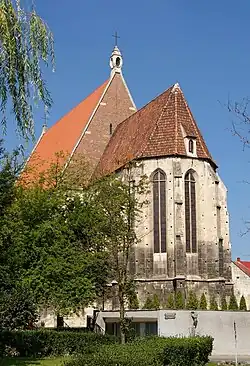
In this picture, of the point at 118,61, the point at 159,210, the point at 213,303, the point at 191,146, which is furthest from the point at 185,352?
the point at 118,61

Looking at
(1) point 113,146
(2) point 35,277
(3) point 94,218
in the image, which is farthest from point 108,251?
(1) point 113,146

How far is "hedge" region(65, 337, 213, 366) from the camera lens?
12812 mm

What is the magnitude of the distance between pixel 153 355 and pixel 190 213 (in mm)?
22126

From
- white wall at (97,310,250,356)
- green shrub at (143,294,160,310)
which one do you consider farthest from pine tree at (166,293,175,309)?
white wall at (97,310,250,356)

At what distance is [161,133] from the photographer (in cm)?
3709

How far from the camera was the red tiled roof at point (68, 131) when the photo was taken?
45.3 m

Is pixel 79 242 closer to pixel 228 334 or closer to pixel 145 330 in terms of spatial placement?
pixel 145 330

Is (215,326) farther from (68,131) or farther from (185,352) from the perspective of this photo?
(68,131)

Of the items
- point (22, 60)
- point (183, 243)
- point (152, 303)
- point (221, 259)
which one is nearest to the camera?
point (22, 60)

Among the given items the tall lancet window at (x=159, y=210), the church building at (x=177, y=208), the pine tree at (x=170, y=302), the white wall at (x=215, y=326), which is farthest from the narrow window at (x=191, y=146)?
the white wall at (x=215, y=326)

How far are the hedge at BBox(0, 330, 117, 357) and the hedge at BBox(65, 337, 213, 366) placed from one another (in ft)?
26.4

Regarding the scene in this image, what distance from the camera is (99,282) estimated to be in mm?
30250

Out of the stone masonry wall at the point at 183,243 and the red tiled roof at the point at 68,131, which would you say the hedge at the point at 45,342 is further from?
the red tiled roof at the point at 68,131

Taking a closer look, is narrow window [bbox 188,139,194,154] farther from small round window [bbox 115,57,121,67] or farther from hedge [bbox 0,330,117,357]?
hedge [bbox 0,330,117,357]
